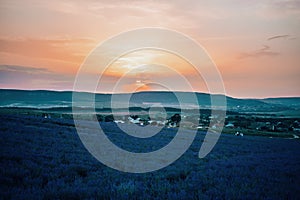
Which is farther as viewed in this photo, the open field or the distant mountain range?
the distant mountain range

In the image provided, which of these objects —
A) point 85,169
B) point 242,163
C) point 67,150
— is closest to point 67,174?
point 85,169

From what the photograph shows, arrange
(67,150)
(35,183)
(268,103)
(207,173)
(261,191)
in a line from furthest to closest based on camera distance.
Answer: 1. (268,103)
2. (67,150)
3. (207,173)
4. (261,191)
5. (35,183)

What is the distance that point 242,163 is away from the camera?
10250mm

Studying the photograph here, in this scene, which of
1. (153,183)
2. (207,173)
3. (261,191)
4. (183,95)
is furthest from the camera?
(183,95)

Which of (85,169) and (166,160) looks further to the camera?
(166,160)

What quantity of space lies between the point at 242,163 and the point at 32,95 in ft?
536

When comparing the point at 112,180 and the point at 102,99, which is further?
the point at 102,99

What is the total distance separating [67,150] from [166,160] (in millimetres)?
3652

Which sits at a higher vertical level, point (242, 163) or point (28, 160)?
point (28, 160)

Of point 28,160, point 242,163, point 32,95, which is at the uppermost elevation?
point 32,95

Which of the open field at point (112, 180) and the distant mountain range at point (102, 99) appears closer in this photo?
the open field at point (112, 180)

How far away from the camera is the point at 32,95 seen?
157250 millimetres

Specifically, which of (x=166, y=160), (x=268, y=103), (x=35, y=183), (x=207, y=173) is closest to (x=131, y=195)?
(x=35, y=183)

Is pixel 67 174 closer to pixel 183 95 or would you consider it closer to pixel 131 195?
pixel 131 195
